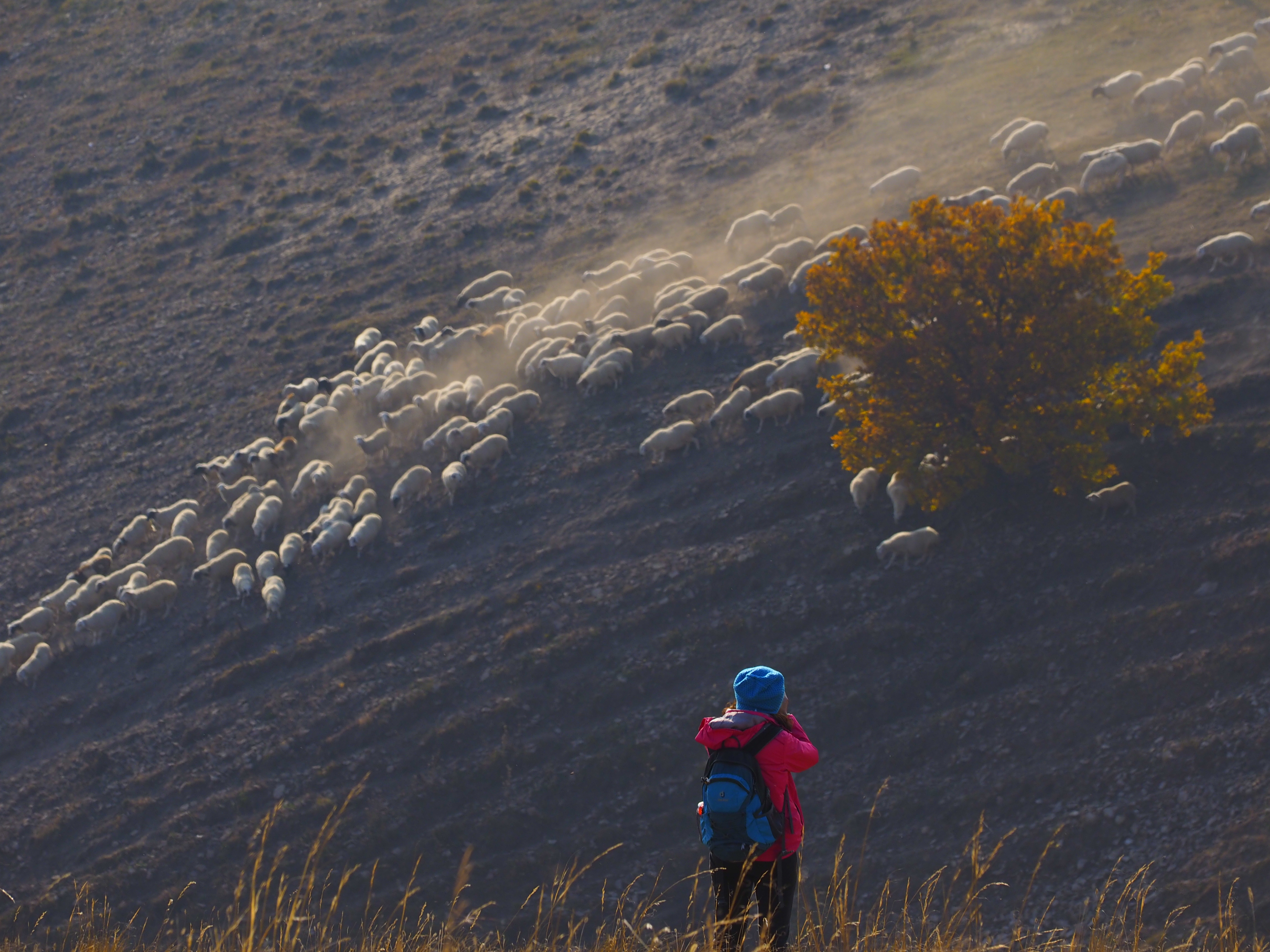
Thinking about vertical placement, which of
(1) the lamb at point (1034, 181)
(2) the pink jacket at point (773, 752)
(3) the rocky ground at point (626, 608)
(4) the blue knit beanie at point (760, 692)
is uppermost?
(4) the blue knit beanie at point (760, 692)

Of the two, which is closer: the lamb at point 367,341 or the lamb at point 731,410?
the lamb at point 731,410

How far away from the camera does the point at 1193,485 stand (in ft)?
55.9

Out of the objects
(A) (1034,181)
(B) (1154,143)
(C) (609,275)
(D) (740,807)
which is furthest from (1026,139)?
(D) (740,807)


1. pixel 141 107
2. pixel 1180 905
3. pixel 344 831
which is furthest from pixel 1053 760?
pixel 141 107

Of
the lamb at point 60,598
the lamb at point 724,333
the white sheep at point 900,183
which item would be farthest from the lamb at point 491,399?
the white sheep at point 900,183

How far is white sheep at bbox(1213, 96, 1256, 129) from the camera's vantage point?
85.1ft

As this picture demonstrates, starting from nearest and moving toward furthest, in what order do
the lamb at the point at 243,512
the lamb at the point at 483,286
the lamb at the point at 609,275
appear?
the lamb at the point at 243,512 → the lamb at the point at 609,275 → the lamb at the point at 483,286

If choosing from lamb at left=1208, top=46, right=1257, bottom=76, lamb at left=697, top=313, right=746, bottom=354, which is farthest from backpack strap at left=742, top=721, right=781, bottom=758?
lamb at left=1208, top=46, right=1257, bottom=76

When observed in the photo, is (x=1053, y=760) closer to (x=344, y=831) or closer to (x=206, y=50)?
(x=344, y=831)

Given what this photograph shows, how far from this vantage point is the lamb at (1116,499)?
1700 centimetres

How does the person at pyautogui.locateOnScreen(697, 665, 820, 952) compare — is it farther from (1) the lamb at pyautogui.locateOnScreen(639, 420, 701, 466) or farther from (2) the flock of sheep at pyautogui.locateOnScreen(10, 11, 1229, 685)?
(1) the lamb at pyautogui.locateOnScreen(639, 420, 701, 466)

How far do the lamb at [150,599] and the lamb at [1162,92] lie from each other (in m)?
26.2

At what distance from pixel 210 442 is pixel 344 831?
1459 cm

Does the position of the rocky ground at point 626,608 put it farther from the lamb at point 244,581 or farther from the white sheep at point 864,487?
the lamb at point 244,581
